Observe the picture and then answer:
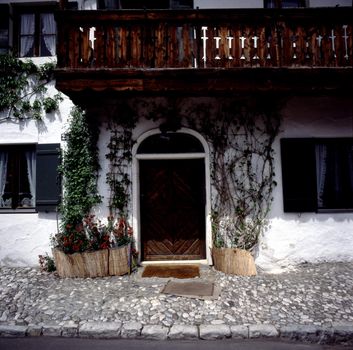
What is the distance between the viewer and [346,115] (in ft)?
22.4

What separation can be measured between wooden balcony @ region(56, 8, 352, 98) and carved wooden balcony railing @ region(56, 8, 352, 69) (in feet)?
0.06

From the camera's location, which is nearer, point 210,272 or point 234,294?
point 234,294

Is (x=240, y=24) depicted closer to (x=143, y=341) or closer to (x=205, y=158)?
(x=205, y=158)

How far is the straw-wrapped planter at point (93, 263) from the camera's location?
Result: 5.89m

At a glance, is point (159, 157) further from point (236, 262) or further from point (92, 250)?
point (236, 262)

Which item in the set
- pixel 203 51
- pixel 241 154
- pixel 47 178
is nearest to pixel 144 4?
pixel 203 51

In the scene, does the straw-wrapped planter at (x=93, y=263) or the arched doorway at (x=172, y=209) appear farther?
the arched doorway at (x=172, y=209)

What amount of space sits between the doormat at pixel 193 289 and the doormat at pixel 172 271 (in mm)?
443

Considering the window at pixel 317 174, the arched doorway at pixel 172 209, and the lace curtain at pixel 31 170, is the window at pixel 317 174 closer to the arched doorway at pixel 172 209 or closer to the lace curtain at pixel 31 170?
the arched doorway at pixel 172 209

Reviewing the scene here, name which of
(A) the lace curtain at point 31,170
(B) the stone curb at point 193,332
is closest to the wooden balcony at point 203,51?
(A) the lace curtain at point 31,170

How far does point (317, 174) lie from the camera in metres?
6.89

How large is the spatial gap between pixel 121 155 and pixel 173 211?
5.64 ft

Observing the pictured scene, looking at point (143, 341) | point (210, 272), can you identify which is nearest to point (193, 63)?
point (210, 272)

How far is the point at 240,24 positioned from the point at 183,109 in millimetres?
2002
